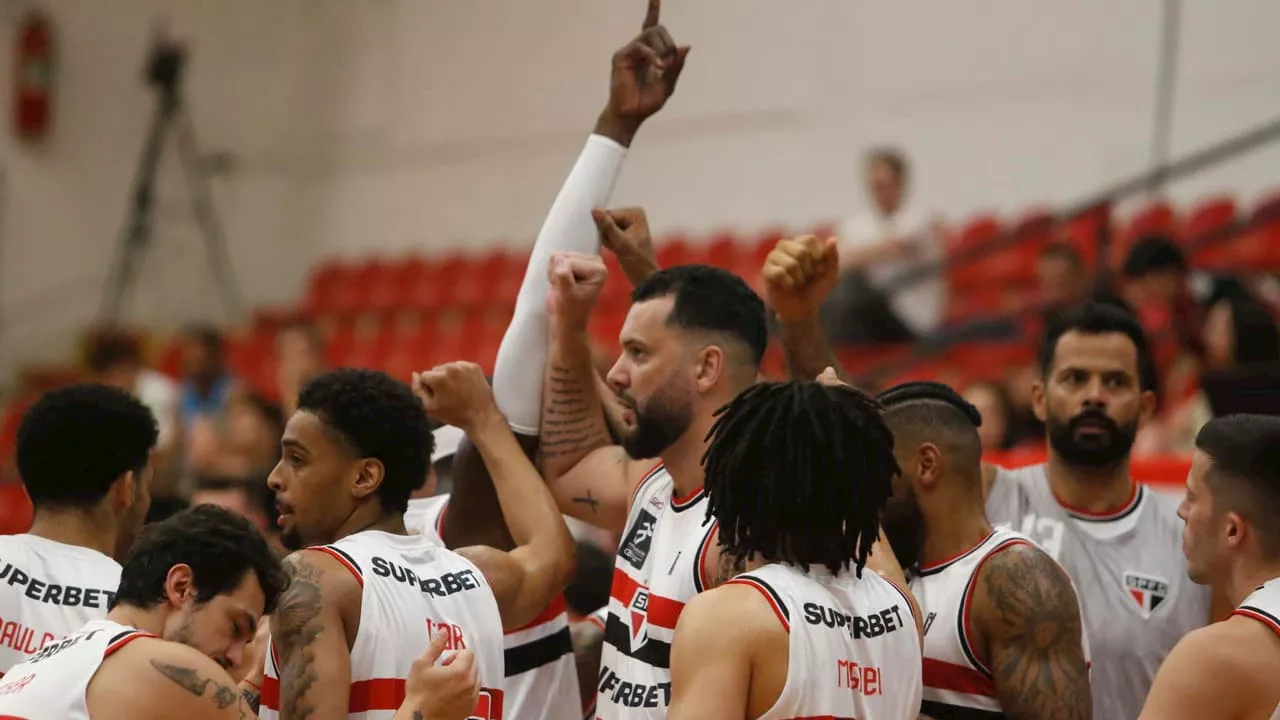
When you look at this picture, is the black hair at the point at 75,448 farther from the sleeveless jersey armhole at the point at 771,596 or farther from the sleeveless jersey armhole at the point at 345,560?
the sleeveless jersey armhole at the point at 771,596

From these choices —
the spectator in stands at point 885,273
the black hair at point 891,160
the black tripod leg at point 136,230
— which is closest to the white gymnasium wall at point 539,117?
the black tripod leg at point 136,230

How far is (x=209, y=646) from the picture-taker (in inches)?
131

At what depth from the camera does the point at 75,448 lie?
4148mm

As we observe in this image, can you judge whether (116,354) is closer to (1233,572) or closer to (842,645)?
(842,645)

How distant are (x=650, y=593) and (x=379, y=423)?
79 cm

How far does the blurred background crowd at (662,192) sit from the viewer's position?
9438 millimetres

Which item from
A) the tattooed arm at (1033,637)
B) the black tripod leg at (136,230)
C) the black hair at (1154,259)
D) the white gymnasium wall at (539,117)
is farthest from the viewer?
the black tripod leg at (136,230)

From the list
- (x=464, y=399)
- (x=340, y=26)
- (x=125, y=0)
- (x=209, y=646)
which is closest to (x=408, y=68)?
(x=340, y=26)

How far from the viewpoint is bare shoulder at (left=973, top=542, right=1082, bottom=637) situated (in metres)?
3.84

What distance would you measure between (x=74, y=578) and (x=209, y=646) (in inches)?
34.2

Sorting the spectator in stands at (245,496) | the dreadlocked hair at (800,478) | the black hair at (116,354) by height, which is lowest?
the black hair at (116,354)

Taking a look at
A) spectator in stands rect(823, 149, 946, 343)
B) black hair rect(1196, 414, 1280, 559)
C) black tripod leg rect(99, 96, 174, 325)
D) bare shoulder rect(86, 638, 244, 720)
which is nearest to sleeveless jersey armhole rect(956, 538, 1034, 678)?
black hair rect(1196, 414, 1280, 559)

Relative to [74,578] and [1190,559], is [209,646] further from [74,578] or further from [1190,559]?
[1190,559]

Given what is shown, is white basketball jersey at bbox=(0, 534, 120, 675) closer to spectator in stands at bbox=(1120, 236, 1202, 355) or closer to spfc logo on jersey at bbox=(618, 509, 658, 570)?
spfc logo on jersey at bbox=(618, 509, 658, 570)
